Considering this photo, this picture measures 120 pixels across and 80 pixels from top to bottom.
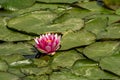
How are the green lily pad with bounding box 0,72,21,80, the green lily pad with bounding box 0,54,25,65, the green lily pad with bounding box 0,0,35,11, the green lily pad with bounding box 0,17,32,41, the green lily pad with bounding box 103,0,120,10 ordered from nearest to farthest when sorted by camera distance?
the green lily pad with bounding box 0,72,21,80 < the green lily pad with bounding box 0,54,25,65 < the green lily pad with bounding box 0,17,32,41 < the green lily pad with bounding box 103,0,120,10 < the green lily pad with bounding box 0,0,35,11

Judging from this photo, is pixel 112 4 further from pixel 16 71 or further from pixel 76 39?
pixel 16 71

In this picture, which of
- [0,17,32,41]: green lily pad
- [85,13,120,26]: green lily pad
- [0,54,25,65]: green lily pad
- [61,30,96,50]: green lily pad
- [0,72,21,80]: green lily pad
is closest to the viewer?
[0,72,21,80]: green lily pad

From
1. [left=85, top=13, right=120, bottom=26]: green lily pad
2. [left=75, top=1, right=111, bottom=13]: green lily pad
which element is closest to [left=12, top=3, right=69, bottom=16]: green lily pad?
[left=75, top=1, right=111, bottom=13]: green lily pad

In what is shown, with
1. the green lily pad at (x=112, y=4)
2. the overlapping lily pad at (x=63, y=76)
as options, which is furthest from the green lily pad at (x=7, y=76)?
the green lily pad at (x=112, y=4)

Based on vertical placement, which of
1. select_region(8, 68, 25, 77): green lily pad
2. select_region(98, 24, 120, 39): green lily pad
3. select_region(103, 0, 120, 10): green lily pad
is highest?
select_region(103, 0, 120, 10): green lily pad

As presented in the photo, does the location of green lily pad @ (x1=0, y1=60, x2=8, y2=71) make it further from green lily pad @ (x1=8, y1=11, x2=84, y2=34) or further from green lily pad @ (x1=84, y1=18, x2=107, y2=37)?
green lily pad @ (x1=84, y1=18, x2=107, y2=37)

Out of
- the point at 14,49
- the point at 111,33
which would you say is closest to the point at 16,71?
the point at 14,49
